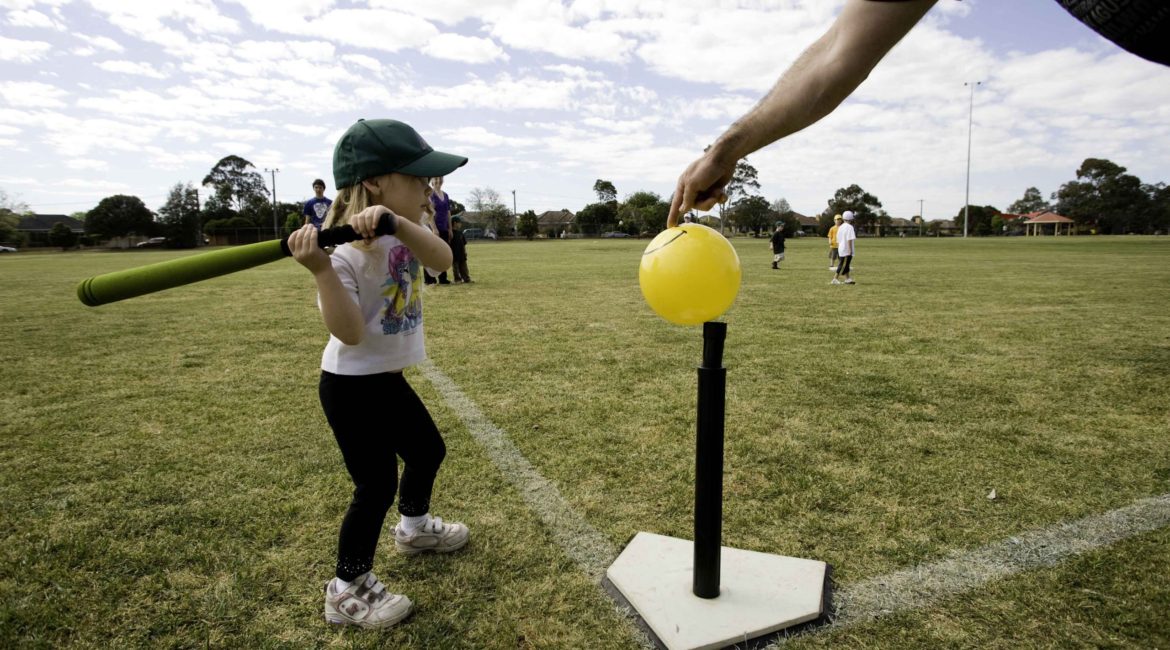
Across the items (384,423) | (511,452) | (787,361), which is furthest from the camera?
(787,361)

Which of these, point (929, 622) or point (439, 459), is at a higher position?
point (439, 459)

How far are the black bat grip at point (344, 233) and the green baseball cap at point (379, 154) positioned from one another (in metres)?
0.45

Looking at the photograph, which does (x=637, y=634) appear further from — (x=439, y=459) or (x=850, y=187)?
(x=850, y=187)

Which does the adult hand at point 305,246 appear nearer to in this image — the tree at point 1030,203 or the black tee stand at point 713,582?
the black tee stand at point 713,582

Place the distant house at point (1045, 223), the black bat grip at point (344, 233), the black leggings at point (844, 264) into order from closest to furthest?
the black bat grip at point (344, 233) < the black leggings at point (844, 264) < the distant house at point (1045, 223)

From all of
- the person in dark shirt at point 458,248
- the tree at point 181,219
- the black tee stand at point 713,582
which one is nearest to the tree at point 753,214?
the tree at point 181,219

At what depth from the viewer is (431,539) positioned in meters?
2.48

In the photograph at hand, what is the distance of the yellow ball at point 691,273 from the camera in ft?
5.80

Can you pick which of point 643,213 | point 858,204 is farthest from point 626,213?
point 858,204

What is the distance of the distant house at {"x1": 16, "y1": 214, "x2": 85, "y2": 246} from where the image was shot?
73875 millimetres

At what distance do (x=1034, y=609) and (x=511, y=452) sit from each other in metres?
2.41

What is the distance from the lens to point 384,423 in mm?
2186

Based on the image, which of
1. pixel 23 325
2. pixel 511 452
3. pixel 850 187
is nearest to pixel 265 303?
pixel 23 325

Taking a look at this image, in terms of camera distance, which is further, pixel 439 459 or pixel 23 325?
Answer: pixel 23 325
